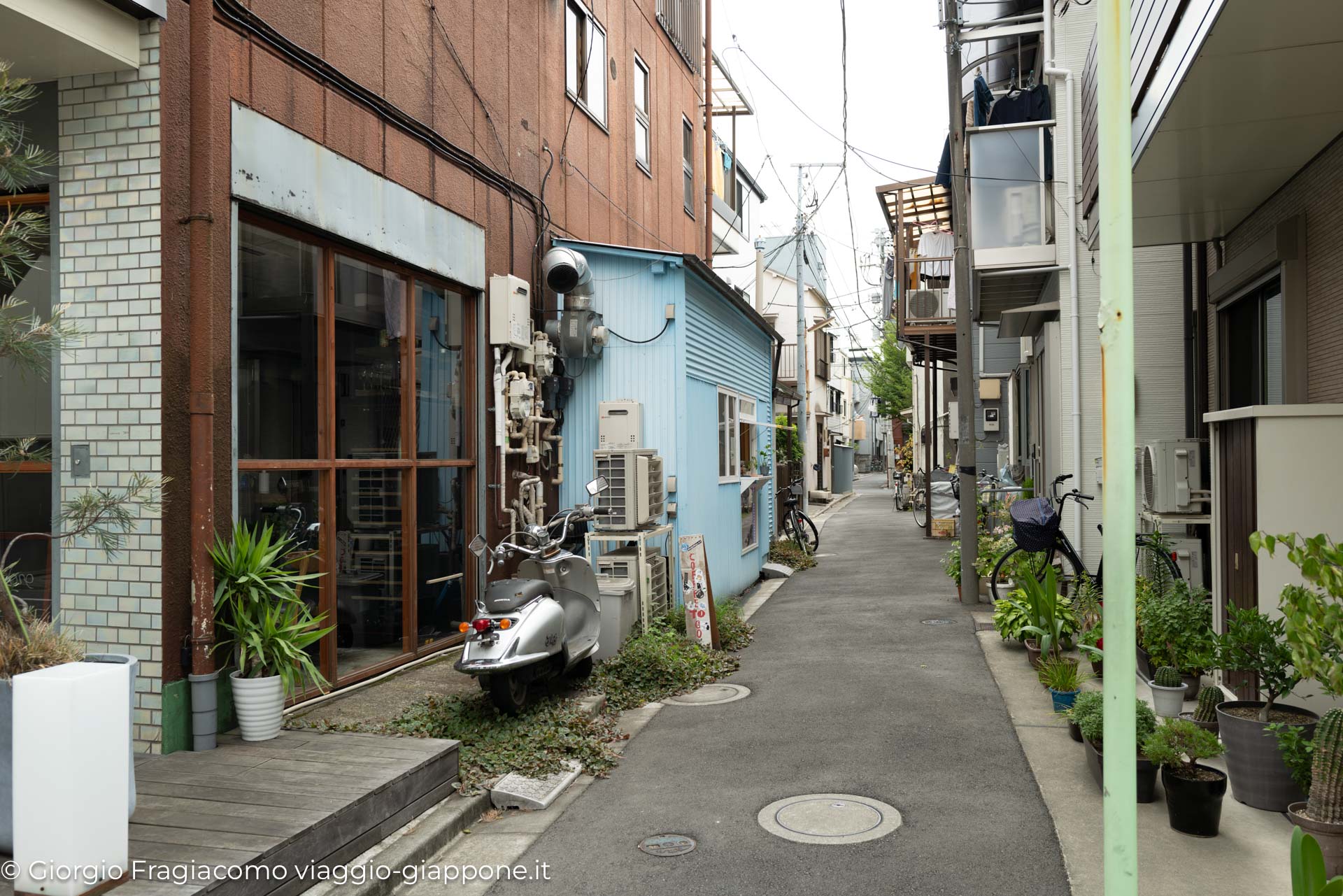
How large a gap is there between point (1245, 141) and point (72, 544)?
7.44 metres

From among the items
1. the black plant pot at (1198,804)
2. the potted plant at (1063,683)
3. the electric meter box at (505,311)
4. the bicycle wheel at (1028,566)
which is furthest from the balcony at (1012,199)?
the black plant pot at (1198,804)

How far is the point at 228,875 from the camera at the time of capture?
360cm

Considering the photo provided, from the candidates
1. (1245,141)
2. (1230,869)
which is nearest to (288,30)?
(1245,141)

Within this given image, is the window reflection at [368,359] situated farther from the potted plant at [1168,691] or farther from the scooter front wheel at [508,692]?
the potted plant at [1168,691]

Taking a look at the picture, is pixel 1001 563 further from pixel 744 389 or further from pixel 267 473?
pixel 267 473

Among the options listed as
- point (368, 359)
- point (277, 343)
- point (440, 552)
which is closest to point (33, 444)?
point (277, 343)

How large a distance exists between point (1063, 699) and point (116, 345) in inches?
251

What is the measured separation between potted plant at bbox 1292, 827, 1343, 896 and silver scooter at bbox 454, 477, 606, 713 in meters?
4.20

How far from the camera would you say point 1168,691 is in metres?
6.11

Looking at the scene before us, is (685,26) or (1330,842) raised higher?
(685,26)

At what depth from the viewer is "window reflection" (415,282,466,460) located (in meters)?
8.03

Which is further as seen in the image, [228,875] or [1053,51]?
[1053,51]

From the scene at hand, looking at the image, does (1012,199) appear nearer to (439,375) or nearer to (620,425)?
(620,425)

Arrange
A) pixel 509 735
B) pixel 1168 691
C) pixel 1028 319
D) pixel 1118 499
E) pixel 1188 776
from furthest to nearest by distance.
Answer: pixel 1028 319 < pixel 509 735 < pixel 1168 691 < pixel 1188 776 < pixel 1118 499
